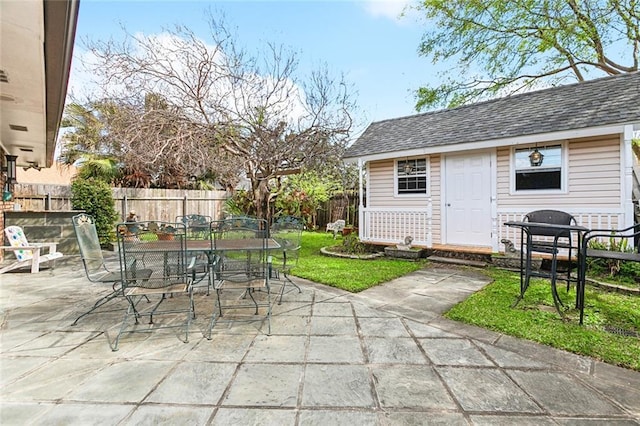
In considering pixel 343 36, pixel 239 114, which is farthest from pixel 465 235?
pixel 343 36

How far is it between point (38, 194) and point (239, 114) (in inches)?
219

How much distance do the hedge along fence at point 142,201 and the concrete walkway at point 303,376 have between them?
5940mm

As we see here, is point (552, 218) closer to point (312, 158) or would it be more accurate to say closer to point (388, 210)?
point (388, 210)

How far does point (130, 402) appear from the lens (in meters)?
1.98

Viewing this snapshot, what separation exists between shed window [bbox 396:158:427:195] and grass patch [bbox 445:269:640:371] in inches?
141

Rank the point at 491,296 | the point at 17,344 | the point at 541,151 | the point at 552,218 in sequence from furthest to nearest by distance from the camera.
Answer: the point at 541,151 < the point at 552,218 < the point at 491,296 < the point at 17,344

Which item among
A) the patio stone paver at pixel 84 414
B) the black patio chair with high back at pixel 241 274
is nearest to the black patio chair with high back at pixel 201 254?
the black patio chair with high back at pixel 241 274

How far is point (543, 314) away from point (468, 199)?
13.1 ft

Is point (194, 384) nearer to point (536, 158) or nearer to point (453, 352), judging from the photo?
point (453, 352)

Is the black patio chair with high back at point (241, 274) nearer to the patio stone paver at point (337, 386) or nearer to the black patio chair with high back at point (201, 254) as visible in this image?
the black patio chair with high back at point (201, 254)

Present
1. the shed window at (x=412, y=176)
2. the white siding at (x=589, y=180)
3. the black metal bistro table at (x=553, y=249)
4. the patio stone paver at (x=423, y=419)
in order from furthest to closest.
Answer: the shed window at (x=412, y=176) < the white siding at (x=589, y=180) < the black metal bistro table at (x=553, y=249) < the patio stone paver at (x=423, y=419)

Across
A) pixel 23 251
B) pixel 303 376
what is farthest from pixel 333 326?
pixel 23 251

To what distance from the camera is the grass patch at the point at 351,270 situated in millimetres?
5023

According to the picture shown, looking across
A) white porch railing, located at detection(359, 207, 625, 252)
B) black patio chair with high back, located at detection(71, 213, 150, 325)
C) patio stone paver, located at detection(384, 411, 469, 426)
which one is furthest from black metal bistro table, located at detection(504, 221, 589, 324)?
black patio chair with high back, located at detection(71, 213, 150, 325)
